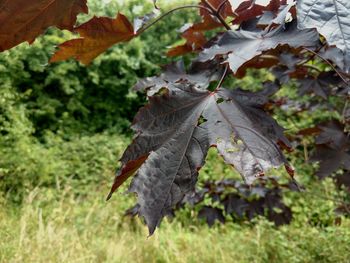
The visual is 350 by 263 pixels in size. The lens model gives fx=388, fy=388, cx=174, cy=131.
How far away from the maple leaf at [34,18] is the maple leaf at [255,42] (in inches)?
10.2

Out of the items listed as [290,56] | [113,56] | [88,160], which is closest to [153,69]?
[113,56]

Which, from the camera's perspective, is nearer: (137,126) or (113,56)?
(137,126)

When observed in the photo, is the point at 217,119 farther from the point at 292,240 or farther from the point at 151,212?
the point at 292,240

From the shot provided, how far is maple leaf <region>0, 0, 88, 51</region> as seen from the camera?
0.68 m

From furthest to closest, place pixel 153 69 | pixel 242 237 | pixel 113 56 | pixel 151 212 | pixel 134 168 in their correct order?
pixel 153 69 < pixel 113 56 < pixel 242 237 < pixel 134 168 < pixel 151 212

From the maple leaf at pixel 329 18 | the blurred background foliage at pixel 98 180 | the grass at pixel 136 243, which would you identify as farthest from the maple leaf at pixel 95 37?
the grass at pixel 136 243

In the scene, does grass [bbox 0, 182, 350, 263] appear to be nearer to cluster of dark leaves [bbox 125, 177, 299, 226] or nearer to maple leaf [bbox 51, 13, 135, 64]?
cluster of dark leaves [bbox 125, 177, 299, 226]

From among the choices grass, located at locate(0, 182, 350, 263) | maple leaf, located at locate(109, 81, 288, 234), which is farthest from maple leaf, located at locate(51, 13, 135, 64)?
grass, located at locate(0, 182, 350, 263)

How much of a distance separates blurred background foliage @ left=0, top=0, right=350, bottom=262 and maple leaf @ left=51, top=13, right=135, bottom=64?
0.21 ft

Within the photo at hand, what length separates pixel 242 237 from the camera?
9.56ft

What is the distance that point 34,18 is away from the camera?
697mm

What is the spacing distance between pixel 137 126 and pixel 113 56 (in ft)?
16.1

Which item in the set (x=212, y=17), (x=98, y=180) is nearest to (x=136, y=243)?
(x=98, y=180)

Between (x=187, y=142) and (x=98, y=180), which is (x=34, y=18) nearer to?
(x=187, y=142)
